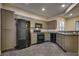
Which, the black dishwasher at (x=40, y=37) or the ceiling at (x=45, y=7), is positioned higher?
the ceiling at (x=45, y=7)

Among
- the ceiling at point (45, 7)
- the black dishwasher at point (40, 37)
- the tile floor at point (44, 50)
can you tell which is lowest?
the tile floor at point (44, 50)

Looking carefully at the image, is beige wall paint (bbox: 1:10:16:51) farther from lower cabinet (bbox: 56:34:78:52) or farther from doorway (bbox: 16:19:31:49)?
lower cabinet (bbox: 56:34:78:52)

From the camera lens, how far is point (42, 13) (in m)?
3.34

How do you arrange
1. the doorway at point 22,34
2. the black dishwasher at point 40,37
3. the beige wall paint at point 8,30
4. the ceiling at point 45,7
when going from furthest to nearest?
the doorway at point 22,34 < the black dishwasher at point 40,37 < the beige wall paint at point 8,30 < the ceiling at point 45,7

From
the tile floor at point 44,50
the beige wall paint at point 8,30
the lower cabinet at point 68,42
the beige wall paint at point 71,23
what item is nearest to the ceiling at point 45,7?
the beige wall paint at point 71,23

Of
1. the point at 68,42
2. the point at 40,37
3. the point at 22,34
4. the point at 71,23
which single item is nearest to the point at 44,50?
the point at 40,37

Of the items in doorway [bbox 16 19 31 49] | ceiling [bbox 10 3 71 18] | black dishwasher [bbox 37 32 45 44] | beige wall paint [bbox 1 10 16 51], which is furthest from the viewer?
doorway [bbox 16 19 31 49]

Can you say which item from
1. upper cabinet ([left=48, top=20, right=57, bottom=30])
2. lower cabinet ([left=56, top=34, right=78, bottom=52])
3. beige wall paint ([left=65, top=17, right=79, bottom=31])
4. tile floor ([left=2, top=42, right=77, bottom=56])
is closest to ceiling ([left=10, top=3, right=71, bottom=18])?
upper cabinet ([left=48, top=20, right=57, bottom=30])

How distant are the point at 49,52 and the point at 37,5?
1670mm

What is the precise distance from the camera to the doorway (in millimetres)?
3650

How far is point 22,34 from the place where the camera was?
13.0 feet

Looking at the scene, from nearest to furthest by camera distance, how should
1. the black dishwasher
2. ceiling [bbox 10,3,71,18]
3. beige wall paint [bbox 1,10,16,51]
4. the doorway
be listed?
1. ceiling [bbox 10,3,71,18]
2. beige wall paint [bbox 1,10,16,51]
3. the black dishwasher
4. the doorway

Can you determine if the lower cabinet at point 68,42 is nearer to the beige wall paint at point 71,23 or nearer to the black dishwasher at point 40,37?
the beige wall paint at point 71,23

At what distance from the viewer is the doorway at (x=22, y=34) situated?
365cm
